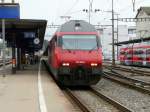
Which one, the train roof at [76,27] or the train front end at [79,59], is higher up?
the train roof at [76,27]

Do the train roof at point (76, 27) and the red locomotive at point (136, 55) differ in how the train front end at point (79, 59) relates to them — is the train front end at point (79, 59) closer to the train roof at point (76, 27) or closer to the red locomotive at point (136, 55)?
the train roof at point (76, 27)

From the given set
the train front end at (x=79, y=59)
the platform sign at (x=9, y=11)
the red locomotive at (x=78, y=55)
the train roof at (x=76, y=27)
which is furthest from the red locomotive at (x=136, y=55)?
the train front end at (x=79, y=59)

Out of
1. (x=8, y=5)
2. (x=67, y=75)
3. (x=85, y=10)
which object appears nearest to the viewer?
(x=67, y=75)

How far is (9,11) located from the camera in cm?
3030

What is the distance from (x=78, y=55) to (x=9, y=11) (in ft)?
28.4

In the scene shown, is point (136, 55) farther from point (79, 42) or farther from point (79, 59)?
point (79, 59)

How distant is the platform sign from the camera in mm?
29891

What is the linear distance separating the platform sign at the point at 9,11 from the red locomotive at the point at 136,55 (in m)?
23.5

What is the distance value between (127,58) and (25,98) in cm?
4687

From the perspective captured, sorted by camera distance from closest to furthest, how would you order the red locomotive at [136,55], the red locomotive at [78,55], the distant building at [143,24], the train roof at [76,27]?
the red locomotive at [78,55], the train roof at [76,27], the red locomotive at [136,55], the distant building at [143,24]

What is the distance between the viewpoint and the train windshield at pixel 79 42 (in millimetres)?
23797

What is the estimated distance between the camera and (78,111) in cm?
1487

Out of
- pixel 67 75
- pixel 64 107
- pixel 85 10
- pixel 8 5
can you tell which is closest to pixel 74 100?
pixel 64 107

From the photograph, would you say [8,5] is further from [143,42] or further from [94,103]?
[143,42]
